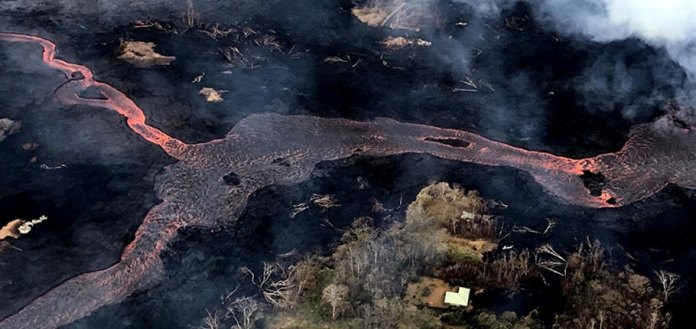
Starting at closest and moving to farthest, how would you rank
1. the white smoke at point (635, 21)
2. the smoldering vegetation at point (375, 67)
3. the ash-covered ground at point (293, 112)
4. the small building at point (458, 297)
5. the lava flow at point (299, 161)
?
the small building at point (458, 297) < the ash-covered ground at point (293, 112) < the lava flow at point (299, 161) < the smoldering vegetation at point (375, 67) < the white smoke at point (635, 21)

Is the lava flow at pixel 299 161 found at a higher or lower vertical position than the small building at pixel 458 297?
higher

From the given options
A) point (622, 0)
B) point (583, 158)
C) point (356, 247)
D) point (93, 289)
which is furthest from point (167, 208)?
point (622, 0)

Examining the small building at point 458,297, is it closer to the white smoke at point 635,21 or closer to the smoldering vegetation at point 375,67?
the smoldering vegetation at point 375,67

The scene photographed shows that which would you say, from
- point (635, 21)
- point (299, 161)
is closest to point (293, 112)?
point (299, 161)

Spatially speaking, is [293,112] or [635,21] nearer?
[293,112]

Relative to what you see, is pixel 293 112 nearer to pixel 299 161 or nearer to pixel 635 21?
pixel 299 161

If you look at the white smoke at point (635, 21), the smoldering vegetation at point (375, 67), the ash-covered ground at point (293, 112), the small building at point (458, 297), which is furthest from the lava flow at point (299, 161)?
the small building at point (458, 297)
